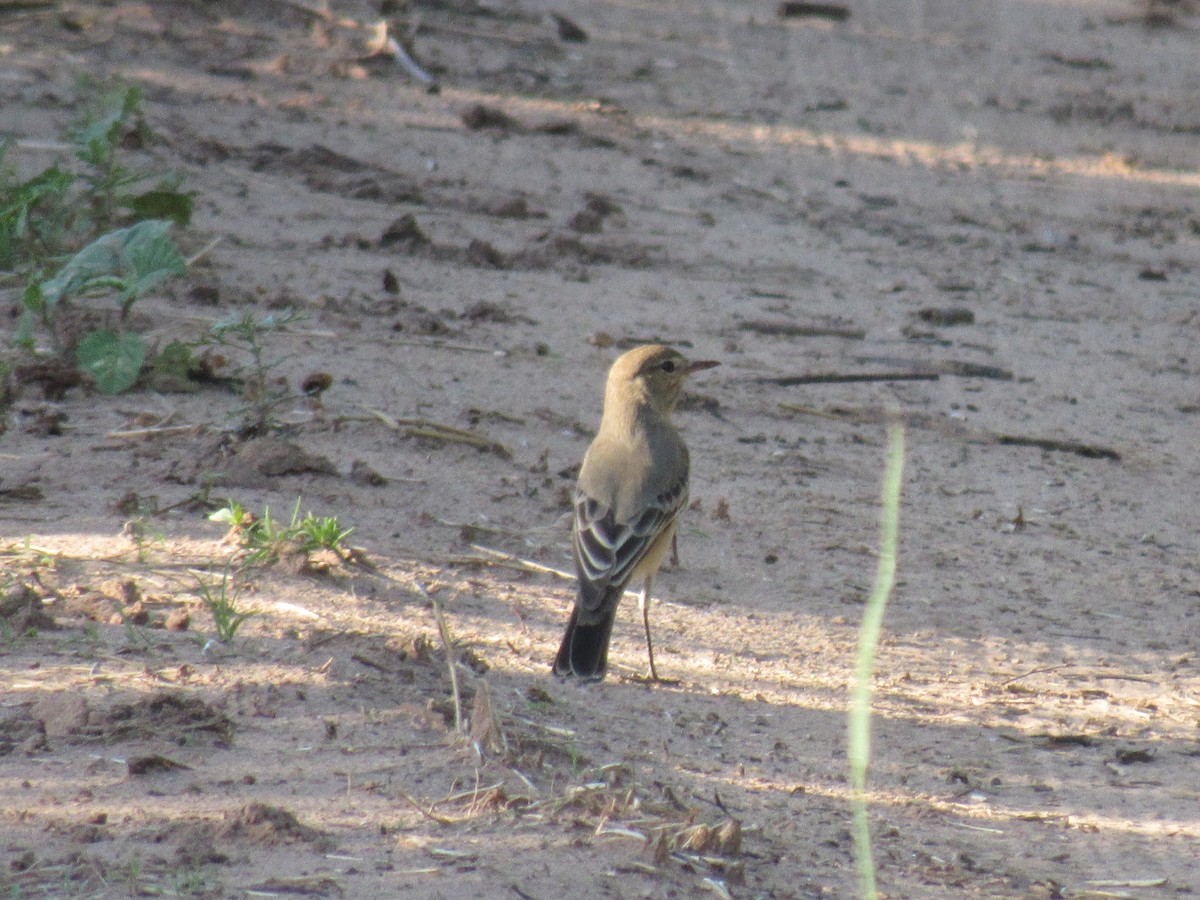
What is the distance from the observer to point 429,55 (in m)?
15.2

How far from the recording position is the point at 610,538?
6023 mm

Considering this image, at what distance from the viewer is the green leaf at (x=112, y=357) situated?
7.12 metres

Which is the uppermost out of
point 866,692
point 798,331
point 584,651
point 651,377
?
point 651,377

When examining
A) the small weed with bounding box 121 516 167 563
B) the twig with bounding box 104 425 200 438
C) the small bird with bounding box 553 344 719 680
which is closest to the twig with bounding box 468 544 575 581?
the small bird with bounding box 553 344 719 680

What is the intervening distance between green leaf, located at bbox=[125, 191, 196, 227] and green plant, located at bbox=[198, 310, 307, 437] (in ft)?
3.48

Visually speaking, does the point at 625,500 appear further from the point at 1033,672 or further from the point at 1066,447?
the point at 1066,447

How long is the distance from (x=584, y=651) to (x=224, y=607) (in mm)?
1125

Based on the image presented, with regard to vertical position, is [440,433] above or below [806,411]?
below

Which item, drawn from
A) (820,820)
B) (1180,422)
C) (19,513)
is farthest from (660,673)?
(1180,422)

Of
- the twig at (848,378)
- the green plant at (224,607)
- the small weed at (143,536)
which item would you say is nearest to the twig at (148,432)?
the small weed at (143,536)

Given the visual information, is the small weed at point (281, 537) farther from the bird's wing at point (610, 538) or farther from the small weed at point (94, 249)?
the small weed at point (94, 249)

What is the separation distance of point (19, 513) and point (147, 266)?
1251mm

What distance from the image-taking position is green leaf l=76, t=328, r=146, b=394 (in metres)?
7.12

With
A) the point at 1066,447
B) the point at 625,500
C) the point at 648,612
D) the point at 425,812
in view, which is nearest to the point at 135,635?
the point at 425,812
